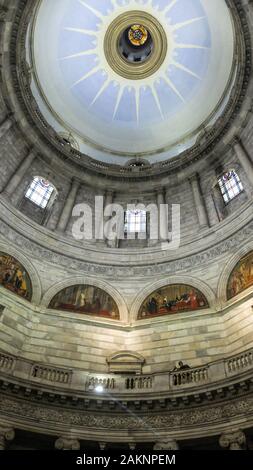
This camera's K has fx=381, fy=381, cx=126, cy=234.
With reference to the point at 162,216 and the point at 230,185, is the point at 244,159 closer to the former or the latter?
the point at 230,185

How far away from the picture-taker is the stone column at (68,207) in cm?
2611

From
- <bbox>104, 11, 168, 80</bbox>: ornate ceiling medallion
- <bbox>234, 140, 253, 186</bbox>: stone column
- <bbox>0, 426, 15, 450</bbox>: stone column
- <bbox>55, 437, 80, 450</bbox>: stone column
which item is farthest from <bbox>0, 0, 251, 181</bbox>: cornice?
<bbox>55, 437, 80, 450</bbox>: stone column

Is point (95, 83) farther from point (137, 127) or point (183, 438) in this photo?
Answer: point (183, 438)

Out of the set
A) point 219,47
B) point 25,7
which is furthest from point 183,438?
point 219,47

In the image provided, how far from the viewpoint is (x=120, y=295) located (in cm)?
2247

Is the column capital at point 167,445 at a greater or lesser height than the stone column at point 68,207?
lesser

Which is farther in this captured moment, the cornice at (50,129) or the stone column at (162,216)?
the stone column at (162,216)

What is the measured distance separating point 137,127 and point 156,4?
10.4 meters

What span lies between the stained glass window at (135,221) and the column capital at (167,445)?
15007mm

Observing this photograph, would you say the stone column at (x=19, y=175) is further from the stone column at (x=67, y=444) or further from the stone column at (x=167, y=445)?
the stone column at (x=167, y=445)

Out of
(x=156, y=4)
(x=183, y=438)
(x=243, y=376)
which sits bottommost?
(x=183, y=438)

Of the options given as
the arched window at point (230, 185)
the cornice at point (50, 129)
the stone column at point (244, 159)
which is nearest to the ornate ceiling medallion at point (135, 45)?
the cornice at point (50, 129)

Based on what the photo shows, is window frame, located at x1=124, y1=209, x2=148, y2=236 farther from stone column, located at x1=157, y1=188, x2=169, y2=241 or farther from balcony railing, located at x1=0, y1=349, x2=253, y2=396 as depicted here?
balcony railing, located at x1=0, y1=349, x2=253, y2=396

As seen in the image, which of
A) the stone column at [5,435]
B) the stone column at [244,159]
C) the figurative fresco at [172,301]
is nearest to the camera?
the stone column at [5,435]
